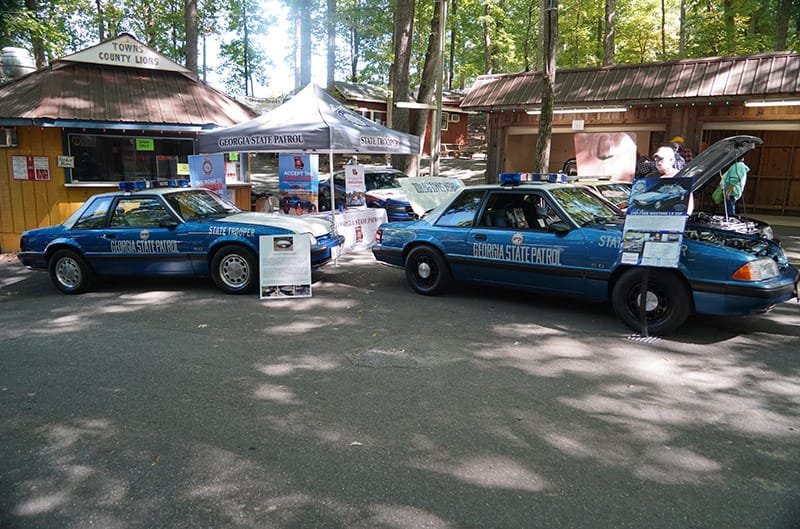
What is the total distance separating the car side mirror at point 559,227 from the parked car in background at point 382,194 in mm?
7250

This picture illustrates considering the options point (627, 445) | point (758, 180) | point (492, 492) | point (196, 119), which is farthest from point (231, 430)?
point (758, 180)

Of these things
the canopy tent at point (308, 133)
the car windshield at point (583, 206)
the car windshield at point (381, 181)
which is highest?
the canopy tent at point (308, 133)

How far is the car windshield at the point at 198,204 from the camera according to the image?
837 centimetres

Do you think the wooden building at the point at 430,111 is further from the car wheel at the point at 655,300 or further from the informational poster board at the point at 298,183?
the car wheel at the point at 655,300

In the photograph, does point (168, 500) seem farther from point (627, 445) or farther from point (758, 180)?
point (758, 180)

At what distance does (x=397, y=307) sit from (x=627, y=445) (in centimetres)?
396

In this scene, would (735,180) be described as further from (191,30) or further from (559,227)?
(191,30)

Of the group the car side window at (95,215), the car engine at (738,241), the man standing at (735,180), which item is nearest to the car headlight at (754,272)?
the car engine at (738,241)

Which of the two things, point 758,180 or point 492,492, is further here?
Result: point 758,180

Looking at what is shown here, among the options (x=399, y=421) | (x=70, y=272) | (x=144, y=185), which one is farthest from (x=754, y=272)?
(x=70, y=272)

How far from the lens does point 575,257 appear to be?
646cm

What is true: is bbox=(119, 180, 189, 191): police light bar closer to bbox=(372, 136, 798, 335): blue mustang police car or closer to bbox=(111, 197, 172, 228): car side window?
bbox=(111, 197, 172, 228): car side window

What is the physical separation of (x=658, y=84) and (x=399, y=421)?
13.7 metres

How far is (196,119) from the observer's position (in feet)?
41.2
